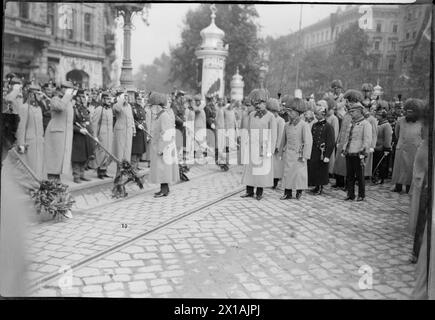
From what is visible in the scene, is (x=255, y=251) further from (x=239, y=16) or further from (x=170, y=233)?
(x=239, y=16)

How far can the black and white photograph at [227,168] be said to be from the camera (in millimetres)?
3791

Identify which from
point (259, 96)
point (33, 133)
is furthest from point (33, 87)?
point (259, 96)

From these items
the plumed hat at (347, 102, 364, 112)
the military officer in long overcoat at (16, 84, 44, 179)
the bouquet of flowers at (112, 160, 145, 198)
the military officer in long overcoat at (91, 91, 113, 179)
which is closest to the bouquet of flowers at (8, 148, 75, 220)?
the military officer in long overcoat at (16, 84, 44, 179)

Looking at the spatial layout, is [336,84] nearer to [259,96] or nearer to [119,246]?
[259,96]

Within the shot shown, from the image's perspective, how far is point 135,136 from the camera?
9.92 meters

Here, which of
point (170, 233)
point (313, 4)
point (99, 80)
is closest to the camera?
point (313, 4)

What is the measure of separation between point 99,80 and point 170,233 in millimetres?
5608

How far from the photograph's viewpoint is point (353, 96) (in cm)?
724

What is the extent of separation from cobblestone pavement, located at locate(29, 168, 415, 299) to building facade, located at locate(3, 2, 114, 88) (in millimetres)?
2240

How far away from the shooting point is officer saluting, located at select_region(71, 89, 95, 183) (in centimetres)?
829

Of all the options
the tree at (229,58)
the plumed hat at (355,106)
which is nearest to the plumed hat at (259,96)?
the tree at (229,58)

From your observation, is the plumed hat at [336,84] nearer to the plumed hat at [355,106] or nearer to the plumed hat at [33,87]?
the plumed hat at [355,106]

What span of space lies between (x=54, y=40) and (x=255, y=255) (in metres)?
4.39
